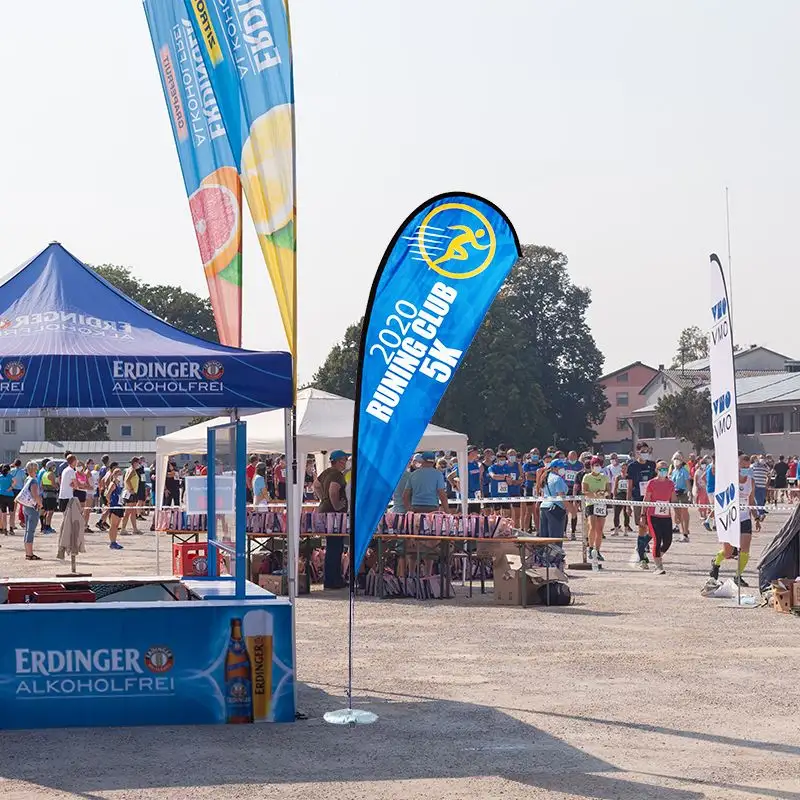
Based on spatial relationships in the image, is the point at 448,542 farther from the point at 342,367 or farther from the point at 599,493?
the point at 342,367

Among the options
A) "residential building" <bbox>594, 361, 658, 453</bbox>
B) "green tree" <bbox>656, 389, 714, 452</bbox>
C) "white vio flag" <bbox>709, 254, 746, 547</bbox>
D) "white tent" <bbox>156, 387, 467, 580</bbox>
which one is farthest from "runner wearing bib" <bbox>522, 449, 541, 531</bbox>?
"residential building" <bbox>594, 361, 658, 453</bbox>

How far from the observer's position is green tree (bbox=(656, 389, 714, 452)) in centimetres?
7900

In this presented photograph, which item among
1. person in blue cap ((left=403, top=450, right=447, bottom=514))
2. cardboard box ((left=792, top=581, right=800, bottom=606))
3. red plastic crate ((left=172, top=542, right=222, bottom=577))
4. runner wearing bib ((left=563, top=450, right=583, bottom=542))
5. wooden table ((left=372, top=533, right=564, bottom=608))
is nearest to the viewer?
cardboard box ((left=792, top=581, right=800, bottom=606))

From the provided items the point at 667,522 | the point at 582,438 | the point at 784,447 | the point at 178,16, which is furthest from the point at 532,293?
the point at 178,16

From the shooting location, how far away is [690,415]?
7906 cm

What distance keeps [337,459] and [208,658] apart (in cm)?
955

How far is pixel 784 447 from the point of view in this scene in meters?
78.8

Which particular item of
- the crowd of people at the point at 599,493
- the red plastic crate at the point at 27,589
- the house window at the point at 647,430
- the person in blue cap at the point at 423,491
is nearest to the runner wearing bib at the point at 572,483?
the crowd of people at the point at 599,493

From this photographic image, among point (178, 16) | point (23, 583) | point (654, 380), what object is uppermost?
point (654, 380)

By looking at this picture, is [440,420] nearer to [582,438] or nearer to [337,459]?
[582,438]

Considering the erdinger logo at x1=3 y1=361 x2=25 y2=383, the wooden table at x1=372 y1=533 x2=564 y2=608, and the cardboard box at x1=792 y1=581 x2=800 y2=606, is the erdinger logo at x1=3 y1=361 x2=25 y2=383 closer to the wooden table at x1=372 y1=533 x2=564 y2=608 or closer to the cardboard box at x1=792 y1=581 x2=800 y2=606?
the wooden table at x1=372 y1=533 x2=564 y2=608

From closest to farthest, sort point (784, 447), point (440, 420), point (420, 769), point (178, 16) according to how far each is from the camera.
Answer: point (420, 769)
point (178, 16)
point (784, 447)
point (440, 420)

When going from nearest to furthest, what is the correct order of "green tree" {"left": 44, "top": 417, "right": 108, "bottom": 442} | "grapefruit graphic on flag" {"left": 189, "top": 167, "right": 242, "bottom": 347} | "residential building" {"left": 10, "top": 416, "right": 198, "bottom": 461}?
"grapefruit graphic on flag" {"left": 189, "top": 167, "right": 242, "bottom": 347} < "residential building" {"left": 10, "top": 416, "right": 198, "bottom": 461} < "green tree" {"left": 44, "top": 417, "right": 108, "bottom": 442}

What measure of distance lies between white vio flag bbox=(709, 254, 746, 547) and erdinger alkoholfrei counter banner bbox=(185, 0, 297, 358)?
587 cm
